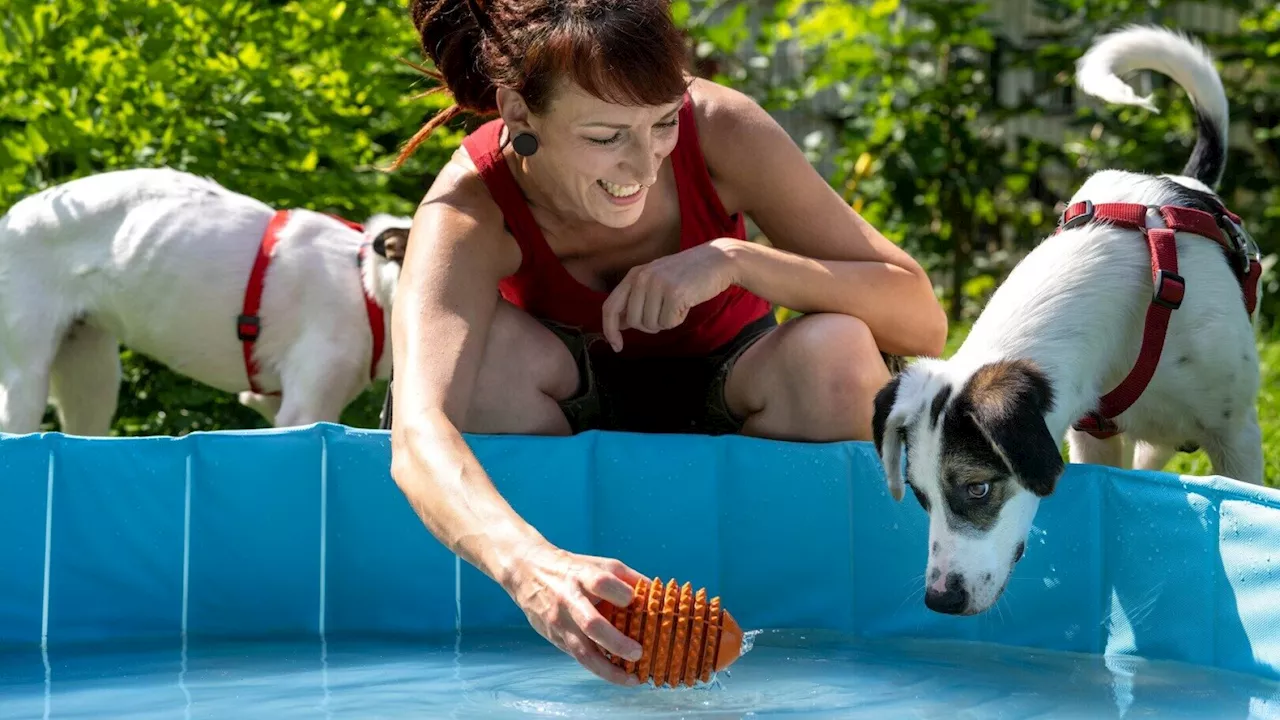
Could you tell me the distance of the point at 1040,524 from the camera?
99.6 inches

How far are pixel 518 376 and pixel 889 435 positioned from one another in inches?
27.7

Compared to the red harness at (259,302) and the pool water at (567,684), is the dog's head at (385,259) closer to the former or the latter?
the red harness at (259,302)

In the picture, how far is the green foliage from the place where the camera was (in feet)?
13.2

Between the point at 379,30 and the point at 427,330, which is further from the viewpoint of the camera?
the point at 379,30

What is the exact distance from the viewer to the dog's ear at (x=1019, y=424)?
88.0 inches

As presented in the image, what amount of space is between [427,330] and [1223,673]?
136 cm

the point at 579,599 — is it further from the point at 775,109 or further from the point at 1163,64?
the point at 775,109

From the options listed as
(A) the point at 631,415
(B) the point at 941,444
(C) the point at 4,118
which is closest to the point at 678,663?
(B) the point at 941,444

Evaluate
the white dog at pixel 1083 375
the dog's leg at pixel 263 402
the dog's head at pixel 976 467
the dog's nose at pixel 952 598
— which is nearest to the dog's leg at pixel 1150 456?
the white dog at pixel 1083 375

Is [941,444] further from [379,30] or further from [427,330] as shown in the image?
[379,30]

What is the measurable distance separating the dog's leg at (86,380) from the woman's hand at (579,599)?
8.71ft

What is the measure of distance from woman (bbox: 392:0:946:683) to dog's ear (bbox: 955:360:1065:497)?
38 cm

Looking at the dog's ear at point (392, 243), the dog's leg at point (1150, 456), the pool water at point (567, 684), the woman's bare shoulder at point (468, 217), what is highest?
the woman's bare shoulder at point (468, 217)

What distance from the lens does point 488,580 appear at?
8.90ft
